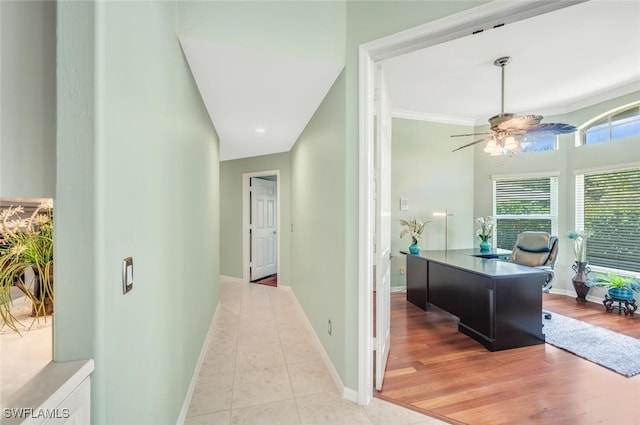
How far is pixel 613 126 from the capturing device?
3.71m

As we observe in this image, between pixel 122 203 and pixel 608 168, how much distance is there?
214 inches

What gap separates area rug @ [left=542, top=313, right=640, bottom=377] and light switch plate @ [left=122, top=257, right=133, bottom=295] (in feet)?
11.3

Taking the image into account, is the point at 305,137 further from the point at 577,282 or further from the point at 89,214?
the point at 577,282

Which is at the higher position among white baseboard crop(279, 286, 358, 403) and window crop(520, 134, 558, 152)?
window crop(520, 134, 558, 152)

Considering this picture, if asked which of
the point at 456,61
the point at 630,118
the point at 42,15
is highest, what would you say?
the point at 456,61

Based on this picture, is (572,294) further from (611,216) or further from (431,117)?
(431,117)

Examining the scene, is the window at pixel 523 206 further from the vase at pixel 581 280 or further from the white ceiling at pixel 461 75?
the white ceiling at pixel 461 75

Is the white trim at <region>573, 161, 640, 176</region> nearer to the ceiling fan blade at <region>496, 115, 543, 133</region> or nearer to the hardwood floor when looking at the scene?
the ceiling fan blade at <region>496, 115, 543, 133</region>

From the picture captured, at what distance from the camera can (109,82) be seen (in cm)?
84

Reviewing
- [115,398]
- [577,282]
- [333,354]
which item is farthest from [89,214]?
[577,282]

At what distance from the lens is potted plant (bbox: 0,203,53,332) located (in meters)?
0.84

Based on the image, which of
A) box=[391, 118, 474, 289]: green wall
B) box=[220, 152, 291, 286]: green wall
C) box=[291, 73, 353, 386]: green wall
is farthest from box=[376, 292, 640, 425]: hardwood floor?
box=[220, 152, 291, 286]: green wall

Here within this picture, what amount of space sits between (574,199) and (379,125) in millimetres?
4133

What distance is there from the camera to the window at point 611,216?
3.49m
